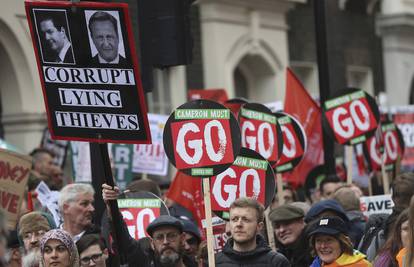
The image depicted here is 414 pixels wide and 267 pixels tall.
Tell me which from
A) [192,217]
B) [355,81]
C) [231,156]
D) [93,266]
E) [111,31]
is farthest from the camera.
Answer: [355,81]

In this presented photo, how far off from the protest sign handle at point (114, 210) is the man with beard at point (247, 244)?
67cm

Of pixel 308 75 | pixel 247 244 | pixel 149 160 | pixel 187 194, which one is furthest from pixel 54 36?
pixel 308 75

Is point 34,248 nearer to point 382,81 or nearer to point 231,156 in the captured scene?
point 231,156

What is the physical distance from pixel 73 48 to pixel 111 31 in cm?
26

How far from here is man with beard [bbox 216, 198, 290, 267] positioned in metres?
7.30

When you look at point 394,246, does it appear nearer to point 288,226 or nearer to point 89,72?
point 288,226

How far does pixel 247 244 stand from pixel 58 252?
1.20m

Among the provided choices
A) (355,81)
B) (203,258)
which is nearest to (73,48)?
(203,258)

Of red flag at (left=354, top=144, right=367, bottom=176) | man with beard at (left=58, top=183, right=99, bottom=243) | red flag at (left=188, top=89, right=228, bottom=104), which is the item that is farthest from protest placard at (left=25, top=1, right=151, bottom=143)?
red flag at (left=354, top=144, right=367, bottom=176)

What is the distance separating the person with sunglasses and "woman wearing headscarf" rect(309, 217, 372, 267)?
49.8 inches

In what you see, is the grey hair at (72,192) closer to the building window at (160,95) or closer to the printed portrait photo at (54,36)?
the printed portrait photo at (54,36)

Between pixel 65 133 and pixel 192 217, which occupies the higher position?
pixel 65 133

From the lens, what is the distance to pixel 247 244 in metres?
7.36

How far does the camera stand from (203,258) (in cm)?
833
